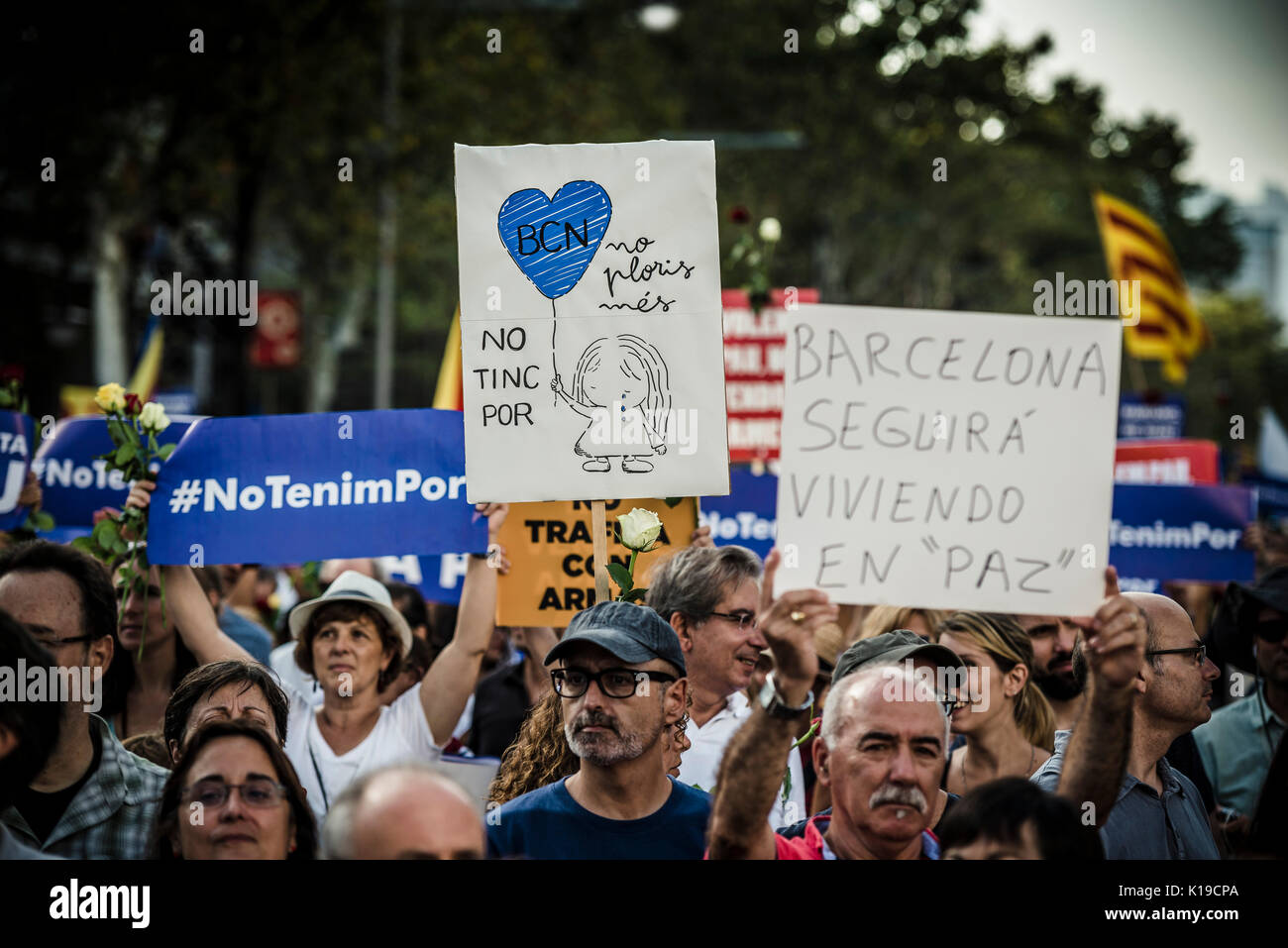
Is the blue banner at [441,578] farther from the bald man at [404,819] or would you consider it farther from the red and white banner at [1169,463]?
the red and white banner at [1169,463]

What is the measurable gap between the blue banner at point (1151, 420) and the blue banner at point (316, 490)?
39.0 ft

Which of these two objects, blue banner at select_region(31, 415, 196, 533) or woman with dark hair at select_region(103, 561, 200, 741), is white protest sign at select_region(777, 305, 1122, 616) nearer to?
woman with dark hair at select_region(103, 561, 200, 741)

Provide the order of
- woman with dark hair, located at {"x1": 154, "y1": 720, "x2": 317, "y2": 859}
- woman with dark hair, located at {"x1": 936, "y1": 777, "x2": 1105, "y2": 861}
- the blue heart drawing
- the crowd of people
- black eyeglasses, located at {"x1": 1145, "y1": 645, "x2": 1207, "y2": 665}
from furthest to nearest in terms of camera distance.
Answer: the blue heart drawing → black eyeglasses, located at {"x1": 1145, "y1": 645, "x2": 1207, "y2": 665} → woman with dark hair, located at {"x1": 154, "y1": 720, "x2": 317, "y2": 859} → the crowd of people → woman with dark hair, located at {"x1": 936, "y1": 777, "x2": 1105, "y2": 861}

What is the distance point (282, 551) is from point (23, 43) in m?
9.70

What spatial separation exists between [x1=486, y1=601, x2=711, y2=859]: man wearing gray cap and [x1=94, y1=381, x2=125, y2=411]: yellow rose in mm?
2240

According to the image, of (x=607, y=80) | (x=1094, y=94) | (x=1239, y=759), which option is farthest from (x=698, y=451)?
(x=607, y=80)

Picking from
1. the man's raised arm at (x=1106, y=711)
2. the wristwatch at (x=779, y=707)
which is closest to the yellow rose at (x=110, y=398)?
the wristwatch at (x=779, y=707)

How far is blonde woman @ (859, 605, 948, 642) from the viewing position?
203 inches

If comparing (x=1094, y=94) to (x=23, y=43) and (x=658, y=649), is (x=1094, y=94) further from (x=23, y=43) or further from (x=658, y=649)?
(x=658, y=649)

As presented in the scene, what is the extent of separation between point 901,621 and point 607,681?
1944 mm

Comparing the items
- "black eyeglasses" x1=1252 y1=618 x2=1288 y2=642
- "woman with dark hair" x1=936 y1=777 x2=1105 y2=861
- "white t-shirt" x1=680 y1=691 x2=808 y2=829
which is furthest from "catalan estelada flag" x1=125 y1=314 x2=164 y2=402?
"woman with dark hair" x1=936 y1=777 x2=1105 y2=861

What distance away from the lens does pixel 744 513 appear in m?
7.19

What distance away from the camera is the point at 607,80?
25953 mm

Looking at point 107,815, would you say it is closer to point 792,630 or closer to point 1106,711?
point 792,630
